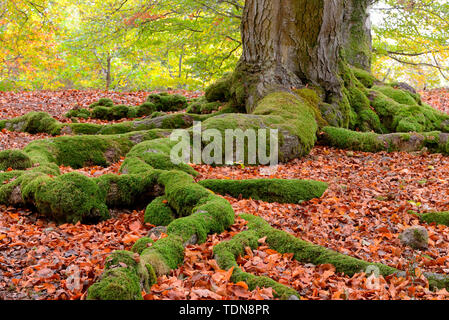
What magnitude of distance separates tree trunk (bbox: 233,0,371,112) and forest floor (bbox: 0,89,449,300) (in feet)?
8.28

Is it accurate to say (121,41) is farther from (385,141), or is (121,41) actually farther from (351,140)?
(385,141)

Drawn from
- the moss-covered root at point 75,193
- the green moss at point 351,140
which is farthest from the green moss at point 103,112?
the green moss at point 351,140

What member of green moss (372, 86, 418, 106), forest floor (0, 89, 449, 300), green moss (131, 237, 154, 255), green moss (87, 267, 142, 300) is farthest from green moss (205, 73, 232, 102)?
green moss (87, 267, 142, 300)

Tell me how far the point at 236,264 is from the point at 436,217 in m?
3.08

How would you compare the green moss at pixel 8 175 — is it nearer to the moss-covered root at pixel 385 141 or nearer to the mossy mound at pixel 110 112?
the mossy mound at pixel 110 112

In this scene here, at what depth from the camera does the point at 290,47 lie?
352 inches

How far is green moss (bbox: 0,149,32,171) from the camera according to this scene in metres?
5.78

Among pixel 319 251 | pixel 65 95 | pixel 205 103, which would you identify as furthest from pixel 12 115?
pixel 319 251

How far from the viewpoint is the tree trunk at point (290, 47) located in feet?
28.7

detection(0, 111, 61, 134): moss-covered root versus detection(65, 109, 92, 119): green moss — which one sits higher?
detection(65, 109, 92, 119): green moss

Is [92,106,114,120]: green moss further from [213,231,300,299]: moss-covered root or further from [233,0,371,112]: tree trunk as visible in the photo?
[213,231,300,299]: moss-covered root

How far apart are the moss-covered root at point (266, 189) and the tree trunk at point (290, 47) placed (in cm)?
395

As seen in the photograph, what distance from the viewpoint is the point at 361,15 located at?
12.6 meters

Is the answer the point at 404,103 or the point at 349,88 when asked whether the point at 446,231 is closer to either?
the point at 349,88
